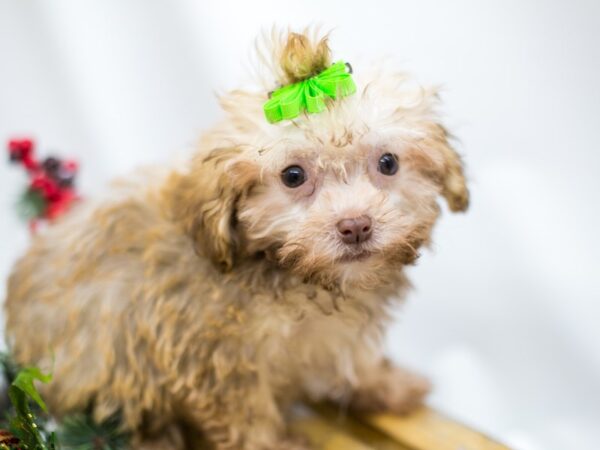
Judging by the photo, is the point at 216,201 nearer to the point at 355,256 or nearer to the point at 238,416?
the point at 355,256

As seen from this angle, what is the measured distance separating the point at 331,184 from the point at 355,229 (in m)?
0.15

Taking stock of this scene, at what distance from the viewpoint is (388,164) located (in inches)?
85.3

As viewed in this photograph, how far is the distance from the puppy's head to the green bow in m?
0.03

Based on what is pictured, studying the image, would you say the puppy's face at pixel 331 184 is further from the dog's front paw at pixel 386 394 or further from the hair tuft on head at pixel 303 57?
the dog's front paw at pixel 386 394

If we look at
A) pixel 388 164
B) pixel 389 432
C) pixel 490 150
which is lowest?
pixel 389 432

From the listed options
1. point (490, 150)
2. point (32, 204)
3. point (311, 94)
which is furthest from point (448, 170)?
point (32, 204)

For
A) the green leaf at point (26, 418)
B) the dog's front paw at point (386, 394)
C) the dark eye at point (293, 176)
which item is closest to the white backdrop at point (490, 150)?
the dog's front paw at point (386, 394)

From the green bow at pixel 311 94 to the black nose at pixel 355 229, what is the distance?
27 centimetres

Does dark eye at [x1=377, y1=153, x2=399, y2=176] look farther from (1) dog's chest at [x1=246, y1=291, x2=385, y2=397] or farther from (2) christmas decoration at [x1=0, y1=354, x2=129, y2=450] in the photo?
(2) christmas decoration at [x1=0, y1=354, x2=129, y2=450]

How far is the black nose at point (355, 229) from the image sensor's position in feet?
6.62

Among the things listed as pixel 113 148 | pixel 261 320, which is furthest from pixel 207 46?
pixel 261 320

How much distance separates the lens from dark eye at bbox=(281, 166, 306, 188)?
→ 212cm

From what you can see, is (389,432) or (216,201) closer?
(216,201)

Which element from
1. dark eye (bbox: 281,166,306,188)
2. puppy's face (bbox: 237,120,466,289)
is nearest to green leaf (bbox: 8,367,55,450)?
puppy's face (bbox: 237,120,466,289)
